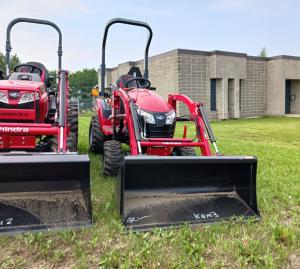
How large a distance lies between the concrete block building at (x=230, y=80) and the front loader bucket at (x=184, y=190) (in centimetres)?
1656

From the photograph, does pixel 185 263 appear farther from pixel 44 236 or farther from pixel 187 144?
pixel 187 144

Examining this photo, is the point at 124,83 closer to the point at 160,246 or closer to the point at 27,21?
the point at 27,21

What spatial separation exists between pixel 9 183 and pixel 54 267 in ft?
3.51

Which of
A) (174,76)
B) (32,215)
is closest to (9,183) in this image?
(32,215)

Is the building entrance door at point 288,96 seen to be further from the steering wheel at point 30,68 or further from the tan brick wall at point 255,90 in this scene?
the steering wheel at point 30,68

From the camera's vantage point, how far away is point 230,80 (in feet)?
75.8

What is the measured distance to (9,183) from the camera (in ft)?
10.4

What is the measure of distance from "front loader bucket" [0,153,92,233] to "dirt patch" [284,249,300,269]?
1.60 metres

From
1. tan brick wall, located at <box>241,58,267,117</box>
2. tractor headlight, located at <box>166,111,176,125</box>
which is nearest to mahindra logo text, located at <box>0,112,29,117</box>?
tractor headlight, located at <box>166,111,176,125</box>

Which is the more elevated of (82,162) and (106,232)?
(82,162)

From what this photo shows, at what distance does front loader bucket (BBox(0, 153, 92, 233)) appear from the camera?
2934mm

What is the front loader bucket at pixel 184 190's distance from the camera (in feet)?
10.3

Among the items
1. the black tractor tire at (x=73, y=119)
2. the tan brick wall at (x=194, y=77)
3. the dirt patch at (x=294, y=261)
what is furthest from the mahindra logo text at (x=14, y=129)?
the tan brick wall at (x=194, y=77)

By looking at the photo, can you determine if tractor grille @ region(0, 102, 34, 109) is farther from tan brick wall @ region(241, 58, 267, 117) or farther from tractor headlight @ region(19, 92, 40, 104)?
tan brick wall @ region(241, 58, 267, 117)
